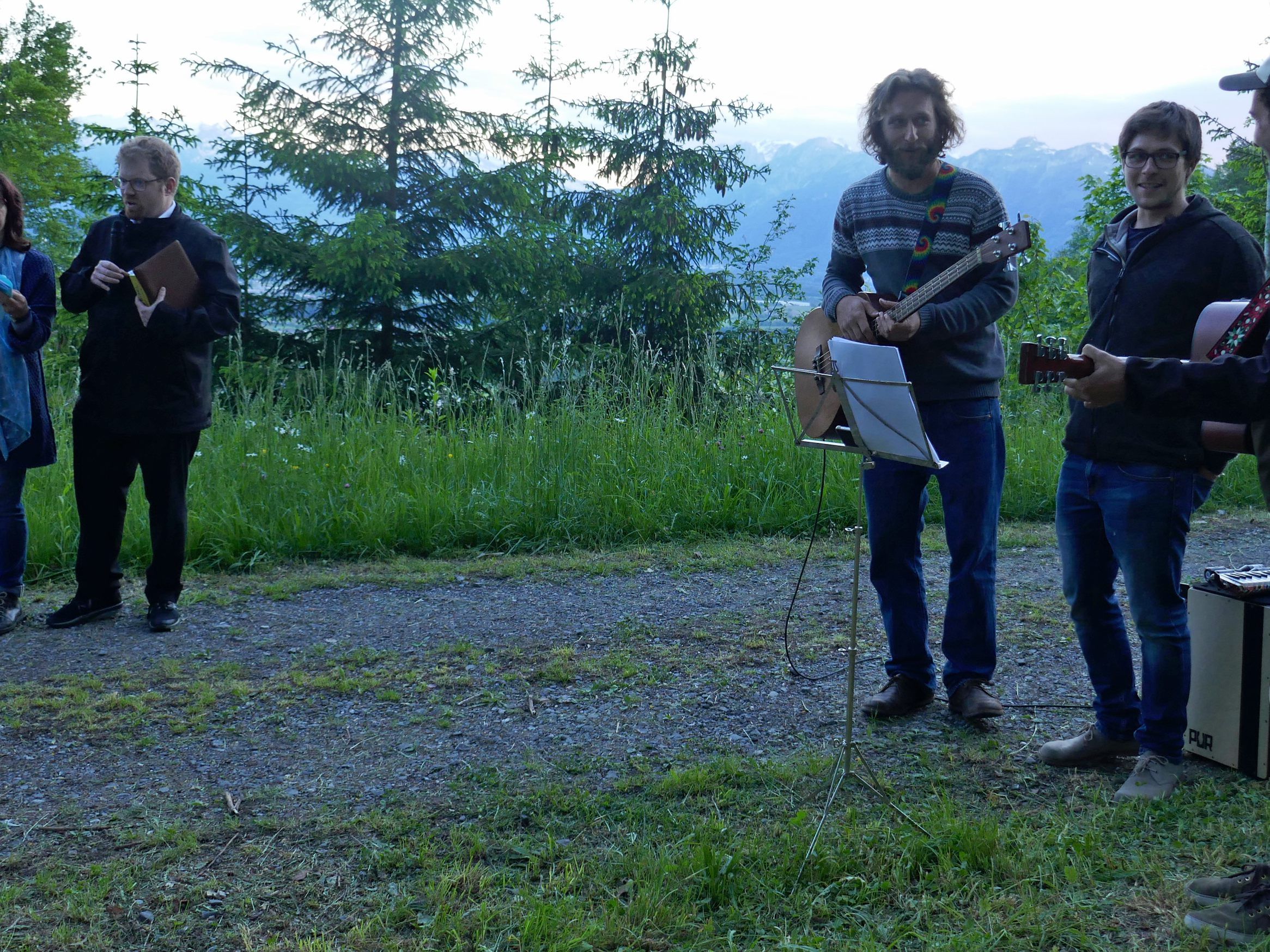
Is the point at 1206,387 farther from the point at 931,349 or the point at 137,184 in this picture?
the point at 137,184

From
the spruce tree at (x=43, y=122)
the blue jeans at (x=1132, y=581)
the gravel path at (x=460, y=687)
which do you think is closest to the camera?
the blue jeans at (x=1132, y=581)

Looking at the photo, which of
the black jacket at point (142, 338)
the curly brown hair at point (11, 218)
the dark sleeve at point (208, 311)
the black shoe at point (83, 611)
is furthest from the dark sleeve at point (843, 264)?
the curly brown hair at point (11, 218)

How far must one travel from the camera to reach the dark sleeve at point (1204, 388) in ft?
7.70

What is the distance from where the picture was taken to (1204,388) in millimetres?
2408

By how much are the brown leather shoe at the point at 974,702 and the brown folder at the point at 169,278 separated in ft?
12.4

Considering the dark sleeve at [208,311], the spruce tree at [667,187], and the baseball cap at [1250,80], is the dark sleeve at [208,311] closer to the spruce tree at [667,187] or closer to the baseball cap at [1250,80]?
the baseball cap at [1250,80]

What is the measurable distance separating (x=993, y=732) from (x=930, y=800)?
705 mm

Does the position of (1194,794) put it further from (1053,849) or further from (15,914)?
(15,914)

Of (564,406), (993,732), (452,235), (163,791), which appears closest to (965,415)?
(993,732)

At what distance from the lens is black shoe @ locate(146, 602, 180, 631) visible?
15.9 ft

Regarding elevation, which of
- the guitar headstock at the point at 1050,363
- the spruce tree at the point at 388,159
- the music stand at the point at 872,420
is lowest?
the music stand at the point at 872,420

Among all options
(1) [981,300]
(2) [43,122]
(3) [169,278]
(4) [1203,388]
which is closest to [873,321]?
(1) [981,300]

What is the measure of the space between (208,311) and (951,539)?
346cm

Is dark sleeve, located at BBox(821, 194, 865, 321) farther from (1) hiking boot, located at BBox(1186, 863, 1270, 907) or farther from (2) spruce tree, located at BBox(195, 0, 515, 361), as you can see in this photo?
(2) spruce tree, located at BBox(195, 0, 515, 361)
